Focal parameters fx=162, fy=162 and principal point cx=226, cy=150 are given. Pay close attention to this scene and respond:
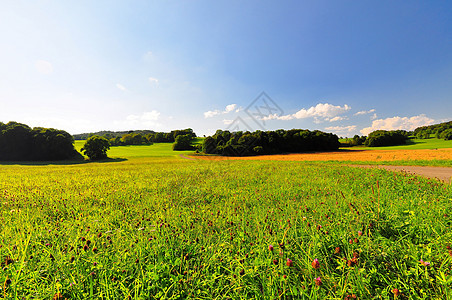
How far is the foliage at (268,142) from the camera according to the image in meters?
52.6

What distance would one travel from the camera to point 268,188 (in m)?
7.08

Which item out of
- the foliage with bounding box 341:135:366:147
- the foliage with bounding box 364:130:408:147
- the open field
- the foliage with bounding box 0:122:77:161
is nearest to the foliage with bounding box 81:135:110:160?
the foliage with bounding box 0:122:77:161

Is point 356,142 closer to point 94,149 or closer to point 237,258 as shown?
point 237,258

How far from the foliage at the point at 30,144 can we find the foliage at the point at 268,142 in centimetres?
4312

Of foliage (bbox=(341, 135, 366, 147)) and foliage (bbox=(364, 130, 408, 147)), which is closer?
foliage (bbox=(364, 130, 408, 147))

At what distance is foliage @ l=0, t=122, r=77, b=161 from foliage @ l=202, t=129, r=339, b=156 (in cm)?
4312

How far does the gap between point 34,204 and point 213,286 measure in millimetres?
6752

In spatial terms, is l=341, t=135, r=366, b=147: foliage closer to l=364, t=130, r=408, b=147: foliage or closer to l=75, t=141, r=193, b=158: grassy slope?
l=364, t=130, r=408, b=147: foliage

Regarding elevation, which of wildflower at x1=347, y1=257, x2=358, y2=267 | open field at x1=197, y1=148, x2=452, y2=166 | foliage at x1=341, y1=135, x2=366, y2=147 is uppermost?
foliage at x1=341, y1=135, x2=366, y2=147

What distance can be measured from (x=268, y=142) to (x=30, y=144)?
7584 cm

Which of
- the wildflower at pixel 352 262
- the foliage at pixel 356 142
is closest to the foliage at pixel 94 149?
the wildflower at pixel 352 262

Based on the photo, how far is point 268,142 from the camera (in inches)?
2495

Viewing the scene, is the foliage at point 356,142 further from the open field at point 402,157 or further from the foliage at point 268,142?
the open field at point 402,157

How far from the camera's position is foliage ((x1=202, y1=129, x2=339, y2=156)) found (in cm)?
5261
